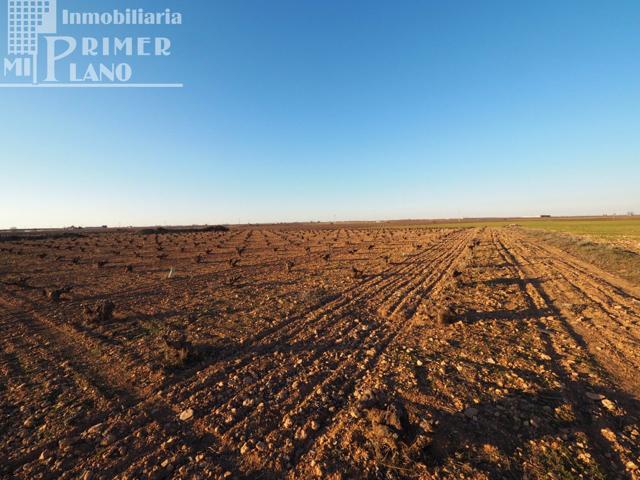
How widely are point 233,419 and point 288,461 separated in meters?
1.20

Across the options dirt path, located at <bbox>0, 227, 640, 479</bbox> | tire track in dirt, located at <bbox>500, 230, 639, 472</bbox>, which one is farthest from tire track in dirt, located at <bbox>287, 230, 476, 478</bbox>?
tire track in dirt, located at <bbox>500, 230, 639, 472</bbox>

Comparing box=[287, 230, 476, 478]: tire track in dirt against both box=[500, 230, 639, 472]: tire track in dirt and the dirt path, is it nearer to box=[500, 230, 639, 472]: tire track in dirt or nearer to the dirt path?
the dirt path

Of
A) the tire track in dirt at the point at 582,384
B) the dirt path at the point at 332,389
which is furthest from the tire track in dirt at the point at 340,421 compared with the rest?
the tire track in dirt at the point at 582,384

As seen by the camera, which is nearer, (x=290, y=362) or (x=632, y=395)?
(x=632, y=395)

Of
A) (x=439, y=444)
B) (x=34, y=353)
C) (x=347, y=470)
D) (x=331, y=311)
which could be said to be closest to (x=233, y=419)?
(x=347, y=470)

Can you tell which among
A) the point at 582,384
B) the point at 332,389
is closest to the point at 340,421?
the point at 332,389

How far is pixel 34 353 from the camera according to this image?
23.4 ft

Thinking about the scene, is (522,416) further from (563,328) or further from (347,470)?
(563,328)

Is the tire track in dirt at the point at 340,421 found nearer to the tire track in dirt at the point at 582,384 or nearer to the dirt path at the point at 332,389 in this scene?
the dirt path at the point at 332,389

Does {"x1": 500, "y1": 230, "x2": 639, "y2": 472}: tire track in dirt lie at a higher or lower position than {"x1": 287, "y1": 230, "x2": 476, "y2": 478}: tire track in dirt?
higher

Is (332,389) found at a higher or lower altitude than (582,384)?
lower

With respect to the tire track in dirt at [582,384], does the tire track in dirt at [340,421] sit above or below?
below

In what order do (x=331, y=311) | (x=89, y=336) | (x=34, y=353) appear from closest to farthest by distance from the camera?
(x=34, y=353)
(x=89, y=336)
(x=331, y=311)

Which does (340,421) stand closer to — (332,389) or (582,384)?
(332,389)
